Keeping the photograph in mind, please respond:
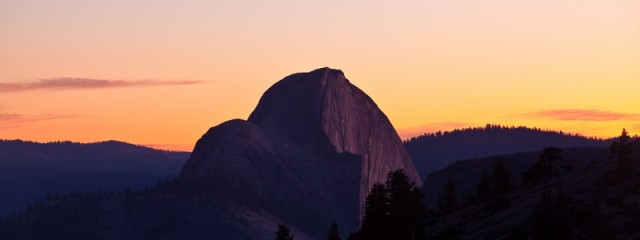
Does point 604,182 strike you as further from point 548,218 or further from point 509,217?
point 548,218

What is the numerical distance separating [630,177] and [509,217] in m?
18.0

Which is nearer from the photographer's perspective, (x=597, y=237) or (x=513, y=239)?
(x=597, y=237)

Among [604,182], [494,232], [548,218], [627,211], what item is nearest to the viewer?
[548,218]

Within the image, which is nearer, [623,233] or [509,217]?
[623,233]

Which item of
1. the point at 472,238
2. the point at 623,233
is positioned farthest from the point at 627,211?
the point at 472,238

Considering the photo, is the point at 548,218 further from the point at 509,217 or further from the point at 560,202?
the point at 509,217

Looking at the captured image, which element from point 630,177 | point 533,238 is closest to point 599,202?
point 630,177

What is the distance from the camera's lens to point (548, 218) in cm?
16125

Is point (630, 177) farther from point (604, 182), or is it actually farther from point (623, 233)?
point (623, 233)

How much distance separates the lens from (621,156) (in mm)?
199875

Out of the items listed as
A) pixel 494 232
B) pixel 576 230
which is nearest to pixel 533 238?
pixel 576 230

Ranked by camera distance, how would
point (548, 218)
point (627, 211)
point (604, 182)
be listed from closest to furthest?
point (548, 218)
point (627, 211)
point (604, 182)

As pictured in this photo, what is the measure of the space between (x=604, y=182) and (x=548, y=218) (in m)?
41.3

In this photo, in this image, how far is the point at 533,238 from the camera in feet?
552
